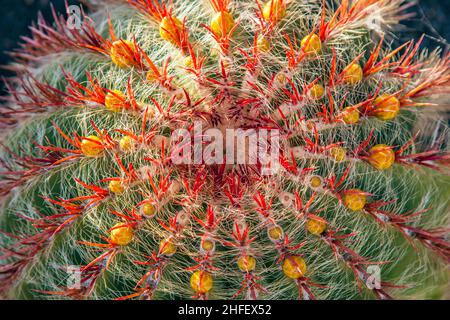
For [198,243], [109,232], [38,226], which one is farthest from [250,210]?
[38,226]

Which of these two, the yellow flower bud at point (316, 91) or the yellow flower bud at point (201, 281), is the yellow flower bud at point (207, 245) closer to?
the yellow flower bud at point (201, 281)

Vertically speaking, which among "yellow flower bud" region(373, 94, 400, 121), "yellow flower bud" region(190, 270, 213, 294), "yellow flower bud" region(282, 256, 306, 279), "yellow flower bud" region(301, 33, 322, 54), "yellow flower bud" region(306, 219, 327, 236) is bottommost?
"yellow flower bud" region(190, 270, 213, 294)

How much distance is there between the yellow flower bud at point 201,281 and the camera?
0.94 m

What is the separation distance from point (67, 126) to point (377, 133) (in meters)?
0.64

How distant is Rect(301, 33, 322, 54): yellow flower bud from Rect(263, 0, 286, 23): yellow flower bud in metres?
0.08

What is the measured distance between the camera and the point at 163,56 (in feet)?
3.38

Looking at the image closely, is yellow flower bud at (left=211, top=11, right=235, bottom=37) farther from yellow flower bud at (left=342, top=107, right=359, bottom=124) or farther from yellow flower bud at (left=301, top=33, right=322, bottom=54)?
yellow flower bud at (left=342, top=107, right=359, bottom=124)

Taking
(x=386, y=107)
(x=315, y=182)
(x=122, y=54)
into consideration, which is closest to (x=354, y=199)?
(x=315, y=182)

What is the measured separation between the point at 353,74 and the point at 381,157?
0.54 feet

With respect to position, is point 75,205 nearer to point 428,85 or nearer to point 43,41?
point 43,41

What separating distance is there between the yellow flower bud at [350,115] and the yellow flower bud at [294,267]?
27 cm

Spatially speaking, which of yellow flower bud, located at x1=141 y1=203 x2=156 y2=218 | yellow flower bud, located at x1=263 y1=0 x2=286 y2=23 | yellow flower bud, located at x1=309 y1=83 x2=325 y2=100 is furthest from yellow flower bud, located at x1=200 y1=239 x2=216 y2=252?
yellow flower bud, located at x1=263 y1=0 x2=286 y2=23

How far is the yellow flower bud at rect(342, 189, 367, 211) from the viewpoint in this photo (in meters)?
0.94

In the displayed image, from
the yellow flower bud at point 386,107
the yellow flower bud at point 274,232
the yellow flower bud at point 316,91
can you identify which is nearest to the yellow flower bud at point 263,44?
the yellow flower bud at point 316,91
